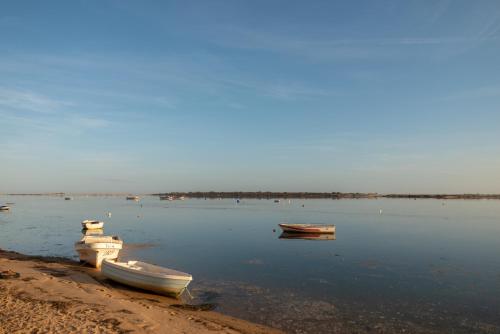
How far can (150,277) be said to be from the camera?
16.8 meters

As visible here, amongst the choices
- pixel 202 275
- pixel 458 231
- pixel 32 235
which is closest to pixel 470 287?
pixel 202 275

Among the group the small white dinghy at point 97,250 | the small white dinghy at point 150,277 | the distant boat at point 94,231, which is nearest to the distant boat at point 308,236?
the distant boat at point 94,231

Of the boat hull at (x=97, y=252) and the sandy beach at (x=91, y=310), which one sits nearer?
the sandy beach at (x=91, y=310)

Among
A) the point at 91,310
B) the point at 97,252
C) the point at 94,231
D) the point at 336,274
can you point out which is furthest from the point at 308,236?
the point at 91,310

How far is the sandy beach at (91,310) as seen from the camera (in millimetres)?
11086

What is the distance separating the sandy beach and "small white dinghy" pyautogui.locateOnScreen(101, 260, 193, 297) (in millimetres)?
369

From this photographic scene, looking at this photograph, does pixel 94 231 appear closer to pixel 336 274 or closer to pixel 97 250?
pixel 97 250

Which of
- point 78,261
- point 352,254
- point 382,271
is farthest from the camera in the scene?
point 352,254

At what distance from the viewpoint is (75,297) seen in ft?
47.6

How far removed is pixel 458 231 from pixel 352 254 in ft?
75.5

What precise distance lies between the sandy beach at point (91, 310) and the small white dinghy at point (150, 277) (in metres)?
0.37

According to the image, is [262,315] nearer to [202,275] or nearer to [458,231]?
[202,275]

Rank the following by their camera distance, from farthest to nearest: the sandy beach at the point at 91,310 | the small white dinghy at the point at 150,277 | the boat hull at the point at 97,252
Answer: the boat hull at the point at 97,252
the small white dinghy at the point at 150,277
the sandy beach at the point at 91,310

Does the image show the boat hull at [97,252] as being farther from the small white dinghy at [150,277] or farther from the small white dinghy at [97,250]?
the small white dinghy at [150,277]
